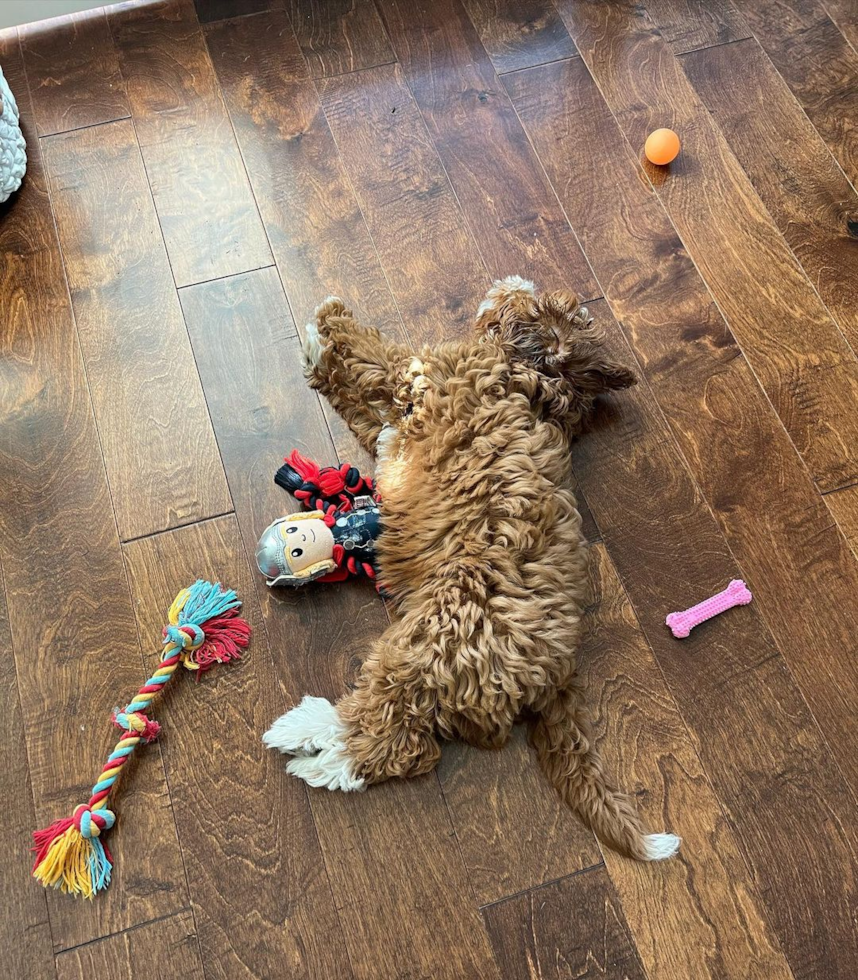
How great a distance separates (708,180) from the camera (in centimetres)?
172

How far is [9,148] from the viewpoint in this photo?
1587 mm

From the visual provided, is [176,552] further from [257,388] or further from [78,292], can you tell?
[78,292]

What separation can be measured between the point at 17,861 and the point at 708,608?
1.08 meters

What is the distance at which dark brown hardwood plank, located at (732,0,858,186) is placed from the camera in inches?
70.4

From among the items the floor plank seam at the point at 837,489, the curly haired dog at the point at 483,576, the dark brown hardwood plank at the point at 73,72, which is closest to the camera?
the curly haired dog at the point at 483,576

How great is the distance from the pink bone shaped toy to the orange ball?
84cm

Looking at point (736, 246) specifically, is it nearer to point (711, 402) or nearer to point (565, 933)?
point (711, 402)

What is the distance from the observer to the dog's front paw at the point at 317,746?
122 cm

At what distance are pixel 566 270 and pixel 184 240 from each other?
0.71m

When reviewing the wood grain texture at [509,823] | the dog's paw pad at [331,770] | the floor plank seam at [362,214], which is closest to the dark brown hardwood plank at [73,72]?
the floor plank seam at [362,214]

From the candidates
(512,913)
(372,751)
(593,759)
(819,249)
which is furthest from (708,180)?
(512,913)

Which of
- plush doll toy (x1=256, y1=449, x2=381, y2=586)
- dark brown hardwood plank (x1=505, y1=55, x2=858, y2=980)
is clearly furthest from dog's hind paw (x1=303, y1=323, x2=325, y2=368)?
dark brown hardwood plank (x1=505, y1=55, x2=858, y2=980)

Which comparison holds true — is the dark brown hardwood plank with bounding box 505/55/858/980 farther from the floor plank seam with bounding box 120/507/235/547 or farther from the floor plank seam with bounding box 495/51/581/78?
the floor plank seam with bounding box 120/507/235/547

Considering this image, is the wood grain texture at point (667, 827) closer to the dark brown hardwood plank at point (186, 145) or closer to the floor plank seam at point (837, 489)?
the floor plank seam at point (837, 489)
